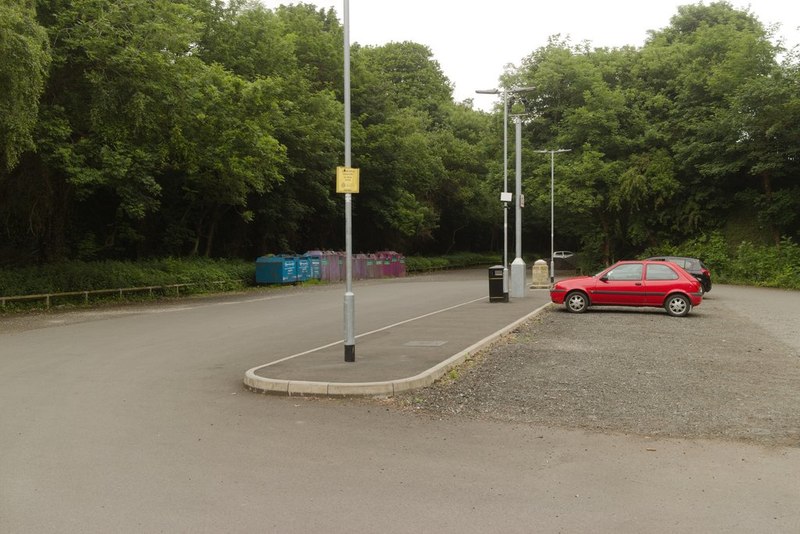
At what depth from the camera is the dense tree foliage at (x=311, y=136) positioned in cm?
2053

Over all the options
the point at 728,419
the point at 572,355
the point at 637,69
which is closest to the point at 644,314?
the point at 572,355

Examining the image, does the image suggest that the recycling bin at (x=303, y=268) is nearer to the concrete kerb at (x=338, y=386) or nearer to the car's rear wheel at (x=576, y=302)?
the car's rear wheel at (x=576, y=302)

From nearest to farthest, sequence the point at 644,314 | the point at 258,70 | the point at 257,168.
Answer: the point at 644,314 → the point at 257,168 → the point at 258,70

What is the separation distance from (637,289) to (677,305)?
108cm

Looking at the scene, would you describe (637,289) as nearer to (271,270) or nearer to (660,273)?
(660,273)

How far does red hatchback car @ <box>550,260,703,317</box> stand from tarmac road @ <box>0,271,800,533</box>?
1213 centimetres

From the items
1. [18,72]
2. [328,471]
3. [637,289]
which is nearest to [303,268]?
[18,72]

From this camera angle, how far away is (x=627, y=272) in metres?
18.7

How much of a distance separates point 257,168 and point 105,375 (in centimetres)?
2084

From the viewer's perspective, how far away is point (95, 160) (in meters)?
22.5

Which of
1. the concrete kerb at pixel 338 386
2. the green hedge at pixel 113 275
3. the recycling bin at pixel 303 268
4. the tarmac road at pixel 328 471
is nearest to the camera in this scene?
the tarmac road at pixel 328 471

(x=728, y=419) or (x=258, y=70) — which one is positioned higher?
(x=258, y=70)

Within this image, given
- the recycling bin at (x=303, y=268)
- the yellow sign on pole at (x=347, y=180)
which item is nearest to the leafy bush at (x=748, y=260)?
the recycling bin at (x=303, y=268)

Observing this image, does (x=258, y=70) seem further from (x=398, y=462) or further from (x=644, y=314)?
(x=398, y=462)
